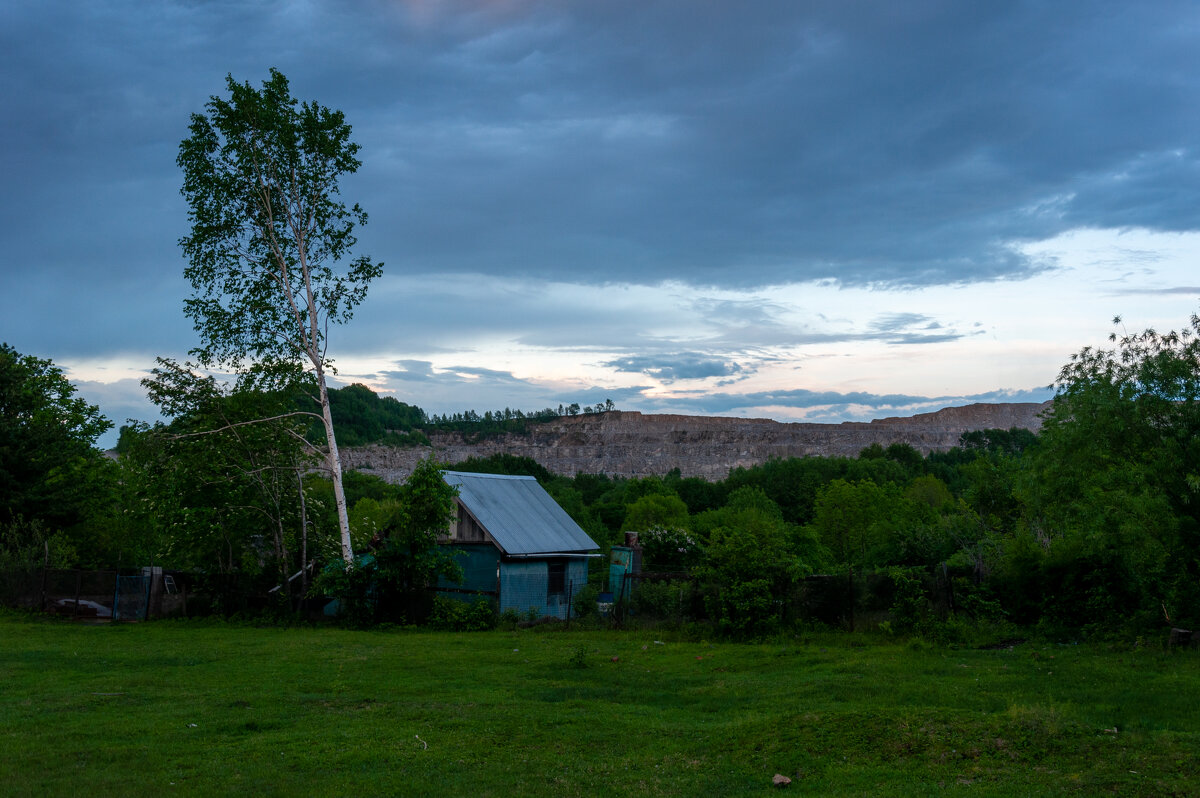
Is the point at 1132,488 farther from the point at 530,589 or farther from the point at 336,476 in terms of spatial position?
the point at 336,476

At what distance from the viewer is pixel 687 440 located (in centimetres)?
15050

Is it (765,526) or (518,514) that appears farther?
(765,526)

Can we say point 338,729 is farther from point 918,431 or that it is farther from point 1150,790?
point 918,431

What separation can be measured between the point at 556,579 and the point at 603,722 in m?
19.6

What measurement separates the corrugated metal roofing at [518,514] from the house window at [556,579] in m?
0.64

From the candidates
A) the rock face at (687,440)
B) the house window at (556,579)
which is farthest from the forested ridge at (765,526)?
the rock face at (687,440)

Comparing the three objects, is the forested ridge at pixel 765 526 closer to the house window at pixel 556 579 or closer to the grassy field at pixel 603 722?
the grassy field at pixel 603 722

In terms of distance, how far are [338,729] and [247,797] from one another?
286cm

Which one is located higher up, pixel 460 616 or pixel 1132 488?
pixel 1132 488

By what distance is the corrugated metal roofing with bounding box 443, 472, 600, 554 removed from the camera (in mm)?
28438

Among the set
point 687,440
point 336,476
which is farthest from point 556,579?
point 687,440

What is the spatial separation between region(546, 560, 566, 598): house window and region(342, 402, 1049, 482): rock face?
89.1 metres

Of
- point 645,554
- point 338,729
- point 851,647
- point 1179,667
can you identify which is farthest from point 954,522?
point 338,729

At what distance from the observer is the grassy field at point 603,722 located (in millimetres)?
7996
